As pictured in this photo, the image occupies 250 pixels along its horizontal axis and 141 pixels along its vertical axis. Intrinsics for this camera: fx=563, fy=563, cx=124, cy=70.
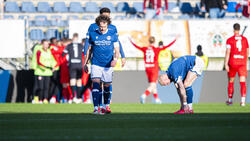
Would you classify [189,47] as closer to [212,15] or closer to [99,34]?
[212,15]

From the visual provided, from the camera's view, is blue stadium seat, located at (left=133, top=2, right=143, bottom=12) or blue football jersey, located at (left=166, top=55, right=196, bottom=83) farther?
blue stadium seat, located at (left=133, top=2, right=143, bottom=12)

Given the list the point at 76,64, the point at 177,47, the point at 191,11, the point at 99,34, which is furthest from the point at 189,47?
the point at 99,34

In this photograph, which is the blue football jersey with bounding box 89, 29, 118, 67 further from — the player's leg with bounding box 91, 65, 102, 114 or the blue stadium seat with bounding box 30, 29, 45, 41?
the blue stadium seat with bounding box 30, 29, 45, 41

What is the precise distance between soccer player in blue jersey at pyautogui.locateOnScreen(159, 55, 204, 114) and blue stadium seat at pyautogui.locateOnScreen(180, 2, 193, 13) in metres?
17.4

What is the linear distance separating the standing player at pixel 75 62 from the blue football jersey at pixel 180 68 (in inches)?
280

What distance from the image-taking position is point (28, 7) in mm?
28547

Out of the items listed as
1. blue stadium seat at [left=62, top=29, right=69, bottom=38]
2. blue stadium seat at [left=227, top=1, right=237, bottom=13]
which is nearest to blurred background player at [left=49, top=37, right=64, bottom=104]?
blue stadium seat at [left=62, top=29, right=69, bottom=38]

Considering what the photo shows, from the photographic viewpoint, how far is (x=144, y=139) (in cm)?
569

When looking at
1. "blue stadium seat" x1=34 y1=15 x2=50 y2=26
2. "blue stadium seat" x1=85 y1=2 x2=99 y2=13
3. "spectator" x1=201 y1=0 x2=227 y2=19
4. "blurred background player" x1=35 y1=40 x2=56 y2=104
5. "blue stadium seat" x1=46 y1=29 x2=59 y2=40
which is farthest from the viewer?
"blue stadium seat" x1=85 y1=2 x2=99 y2=13

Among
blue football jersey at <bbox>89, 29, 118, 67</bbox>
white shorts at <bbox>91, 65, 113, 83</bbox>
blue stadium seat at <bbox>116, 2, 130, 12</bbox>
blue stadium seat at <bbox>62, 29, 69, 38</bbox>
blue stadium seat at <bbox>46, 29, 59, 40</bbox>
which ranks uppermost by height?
blue stadium seat at <bbox>116, 2, 130, 12</bbox>

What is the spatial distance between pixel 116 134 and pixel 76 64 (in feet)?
38.1

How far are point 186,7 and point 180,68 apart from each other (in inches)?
706

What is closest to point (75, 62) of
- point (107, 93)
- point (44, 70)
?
point (44, 70)

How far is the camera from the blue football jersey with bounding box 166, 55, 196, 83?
10.7m
